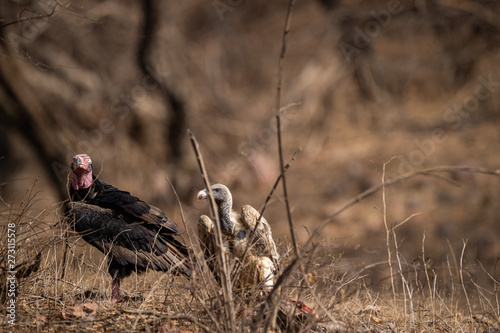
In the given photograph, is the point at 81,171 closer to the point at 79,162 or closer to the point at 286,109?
the point at 79,162

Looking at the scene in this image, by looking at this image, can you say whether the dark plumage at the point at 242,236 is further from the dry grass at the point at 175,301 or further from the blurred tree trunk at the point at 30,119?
the blurred tree trunk at the point at 30,119

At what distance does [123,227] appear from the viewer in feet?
11.3

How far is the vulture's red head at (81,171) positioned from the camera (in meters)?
3.22

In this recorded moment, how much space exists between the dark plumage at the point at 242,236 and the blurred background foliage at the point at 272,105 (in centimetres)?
233

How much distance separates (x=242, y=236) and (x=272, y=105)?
10286mm

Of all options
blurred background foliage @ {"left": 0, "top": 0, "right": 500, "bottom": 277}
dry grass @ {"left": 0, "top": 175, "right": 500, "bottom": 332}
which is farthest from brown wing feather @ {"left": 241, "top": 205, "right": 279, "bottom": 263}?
blurred background foliage @ {"left": 0, "top": 0, "right": 500, "bottom": 277}

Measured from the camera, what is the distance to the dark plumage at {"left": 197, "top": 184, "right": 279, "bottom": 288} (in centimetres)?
315

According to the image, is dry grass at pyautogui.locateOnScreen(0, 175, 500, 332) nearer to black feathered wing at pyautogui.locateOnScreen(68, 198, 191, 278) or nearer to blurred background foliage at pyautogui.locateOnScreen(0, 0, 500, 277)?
black feathered wing at pyautogui.locateOnScreen(68, 198, 191, 278)

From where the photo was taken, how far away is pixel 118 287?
3.31m

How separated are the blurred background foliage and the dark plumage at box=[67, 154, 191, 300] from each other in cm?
220

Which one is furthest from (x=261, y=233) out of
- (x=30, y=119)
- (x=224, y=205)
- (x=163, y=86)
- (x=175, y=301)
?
(x=163, y=86)

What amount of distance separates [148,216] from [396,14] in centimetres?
1257

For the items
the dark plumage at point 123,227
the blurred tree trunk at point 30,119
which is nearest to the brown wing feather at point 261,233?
the dark plumage at point 123,227

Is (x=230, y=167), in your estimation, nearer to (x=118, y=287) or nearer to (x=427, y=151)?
(x=427, y=151)
